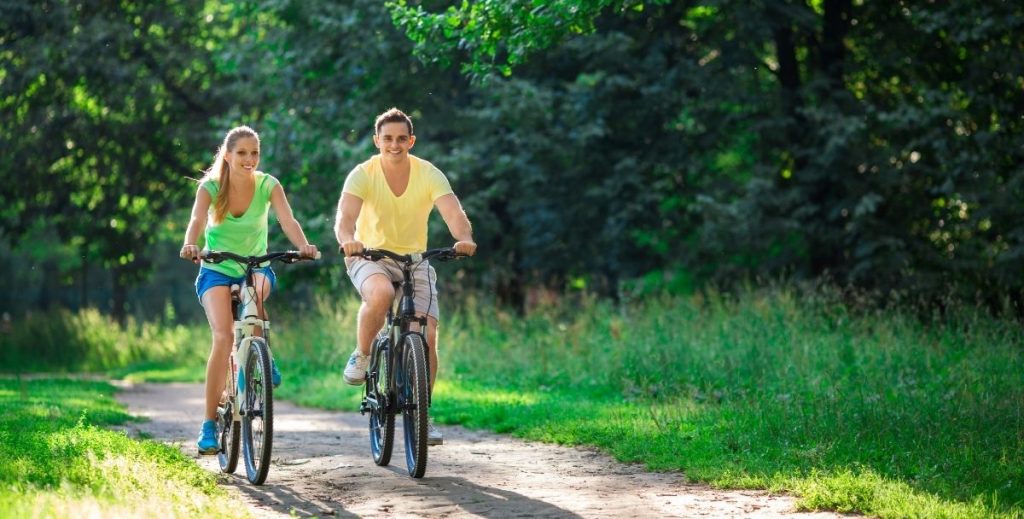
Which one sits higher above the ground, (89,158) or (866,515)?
(89,158)

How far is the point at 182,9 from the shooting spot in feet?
83.1

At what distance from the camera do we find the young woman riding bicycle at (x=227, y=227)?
754 cm

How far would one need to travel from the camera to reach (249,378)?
23.9 ft

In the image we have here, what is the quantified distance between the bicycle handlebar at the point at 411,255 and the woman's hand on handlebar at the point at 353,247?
→ 6 cm

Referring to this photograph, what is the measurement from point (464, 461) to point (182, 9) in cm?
1913

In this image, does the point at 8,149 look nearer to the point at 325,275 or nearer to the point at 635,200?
the point at 325,275

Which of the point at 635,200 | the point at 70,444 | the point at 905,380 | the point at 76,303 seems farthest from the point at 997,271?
the point at 76,303

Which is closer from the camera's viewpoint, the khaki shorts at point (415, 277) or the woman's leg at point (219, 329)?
the woman's leg at point (219, 329)

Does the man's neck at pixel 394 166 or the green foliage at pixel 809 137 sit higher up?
the green foliage at pixel 809 137

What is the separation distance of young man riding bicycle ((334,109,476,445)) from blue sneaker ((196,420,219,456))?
3.57ft

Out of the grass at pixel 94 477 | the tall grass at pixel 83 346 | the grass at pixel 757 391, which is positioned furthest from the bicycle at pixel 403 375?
the tall grass at pixel 83 346

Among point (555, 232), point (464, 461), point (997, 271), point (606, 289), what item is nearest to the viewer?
point (464, 461)

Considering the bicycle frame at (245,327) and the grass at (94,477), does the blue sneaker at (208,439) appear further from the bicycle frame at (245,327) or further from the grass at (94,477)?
the bicycle frame at (245,327)

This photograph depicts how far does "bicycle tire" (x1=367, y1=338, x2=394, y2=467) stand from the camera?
25.7 ft
